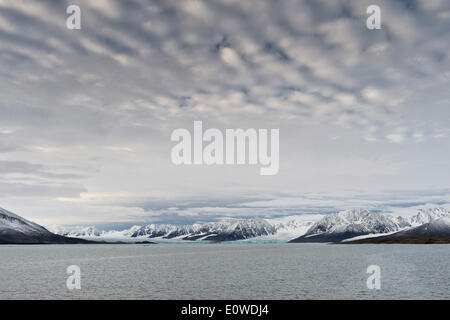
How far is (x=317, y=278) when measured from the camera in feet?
308

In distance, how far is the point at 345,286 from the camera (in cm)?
7881
